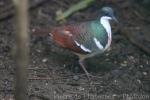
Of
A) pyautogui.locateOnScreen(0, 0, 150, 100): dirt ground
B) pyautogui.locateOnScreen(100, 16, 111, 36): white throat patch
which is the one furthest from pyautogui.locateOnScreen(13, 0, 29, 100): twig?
pyautogui.locateOnScreen(100, 16, 111, 36): white throat patch

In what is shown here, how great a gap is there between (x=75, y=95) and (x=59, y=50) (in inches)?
49.2

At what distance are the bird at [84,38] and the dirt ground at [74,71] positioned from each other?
23cm

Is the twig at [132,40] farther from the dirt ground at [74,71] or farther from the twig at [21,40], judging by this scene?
the twig at [21,40]

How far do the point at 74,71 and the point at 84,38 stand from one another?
1.55ft

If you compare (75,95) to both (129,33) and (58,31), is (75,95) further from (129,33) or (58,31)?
(129,33)

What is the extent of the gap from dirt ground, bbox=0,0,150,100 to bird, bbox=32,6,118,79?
0.75ft

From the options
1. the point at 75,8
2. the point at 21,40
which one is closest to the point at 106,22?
the point at 75,8

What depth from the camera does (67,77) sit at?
18.4 ft

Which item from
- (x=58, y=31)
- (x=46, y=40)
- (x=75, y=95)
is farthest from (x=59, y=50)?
(x=75, y=95)

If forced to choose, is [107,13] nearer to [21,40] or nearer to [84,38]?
[84,38]

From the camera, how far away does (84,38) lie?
5.54m

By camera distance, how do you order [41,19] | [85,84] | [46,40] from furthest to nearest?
[41,19] < [46,40] < [85,84]

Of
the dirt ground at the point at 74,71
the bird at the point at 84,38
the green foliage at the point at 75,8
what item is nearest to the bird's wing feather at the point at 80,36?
the bird at the point at 84,38

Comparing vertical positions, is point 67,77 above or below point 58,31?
below
